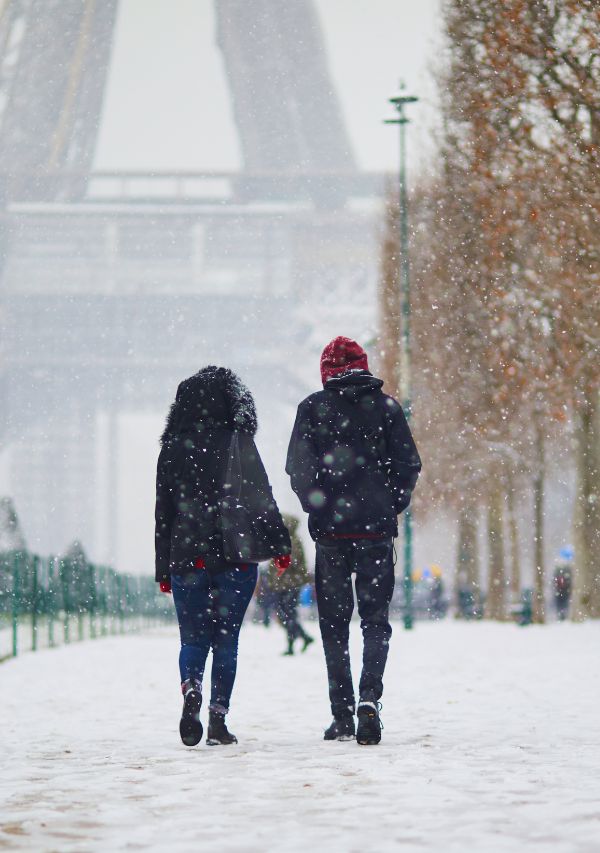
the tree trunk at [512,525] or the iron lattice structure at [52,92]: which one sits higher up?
the iron lattice structure at [52,92]

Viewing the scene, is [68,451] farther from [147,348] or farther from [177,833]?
[177,833]

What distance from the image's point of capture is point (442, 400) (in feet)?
95.3

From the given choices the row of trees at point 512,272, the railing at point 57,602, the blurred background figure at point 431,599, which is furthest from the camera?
the blurred background figure at point 431,599

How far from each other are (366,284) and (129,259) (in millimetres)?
19252

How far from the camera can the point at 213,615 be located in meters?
6.50

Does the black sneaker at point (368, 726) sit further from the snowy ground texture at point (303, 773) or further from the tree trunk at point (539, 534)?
the tree trunk at point (539, 534)

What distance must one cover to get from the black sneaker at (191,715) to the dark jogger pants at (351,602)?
0.60 meters

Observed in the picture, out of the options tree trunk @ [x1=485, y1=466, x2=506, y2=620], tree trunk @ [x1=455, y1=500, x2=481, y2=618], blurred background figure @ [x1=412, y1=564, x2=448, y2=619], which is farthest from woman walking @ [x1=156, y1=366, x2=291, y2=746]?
blurred background figure @ [x1=412, y1=564, x2=448, y2=619]

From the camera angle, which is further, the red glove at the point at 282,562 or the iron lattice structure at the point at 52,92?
the iron lattice structure at the point at 52,92

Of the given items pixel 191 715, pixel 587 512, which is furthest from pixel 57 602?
pixel 191 715

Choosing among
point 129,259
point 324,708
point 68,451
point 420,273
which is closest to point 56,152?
point 129,259

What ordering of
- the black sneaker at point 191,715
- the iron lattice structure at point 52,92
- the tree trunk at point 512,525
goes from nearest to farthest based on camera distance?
1. the black sneaker at point 191,715
2. the tree trunk at point 512,525
3. the iron lattice structure at point 52,92

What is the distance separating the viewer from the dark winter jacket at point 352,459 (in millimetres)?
6473

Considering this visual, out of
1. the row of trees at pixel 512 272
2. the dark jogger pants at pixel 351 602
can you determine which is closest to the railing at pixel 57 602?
the row of trees at pixel 512 272
